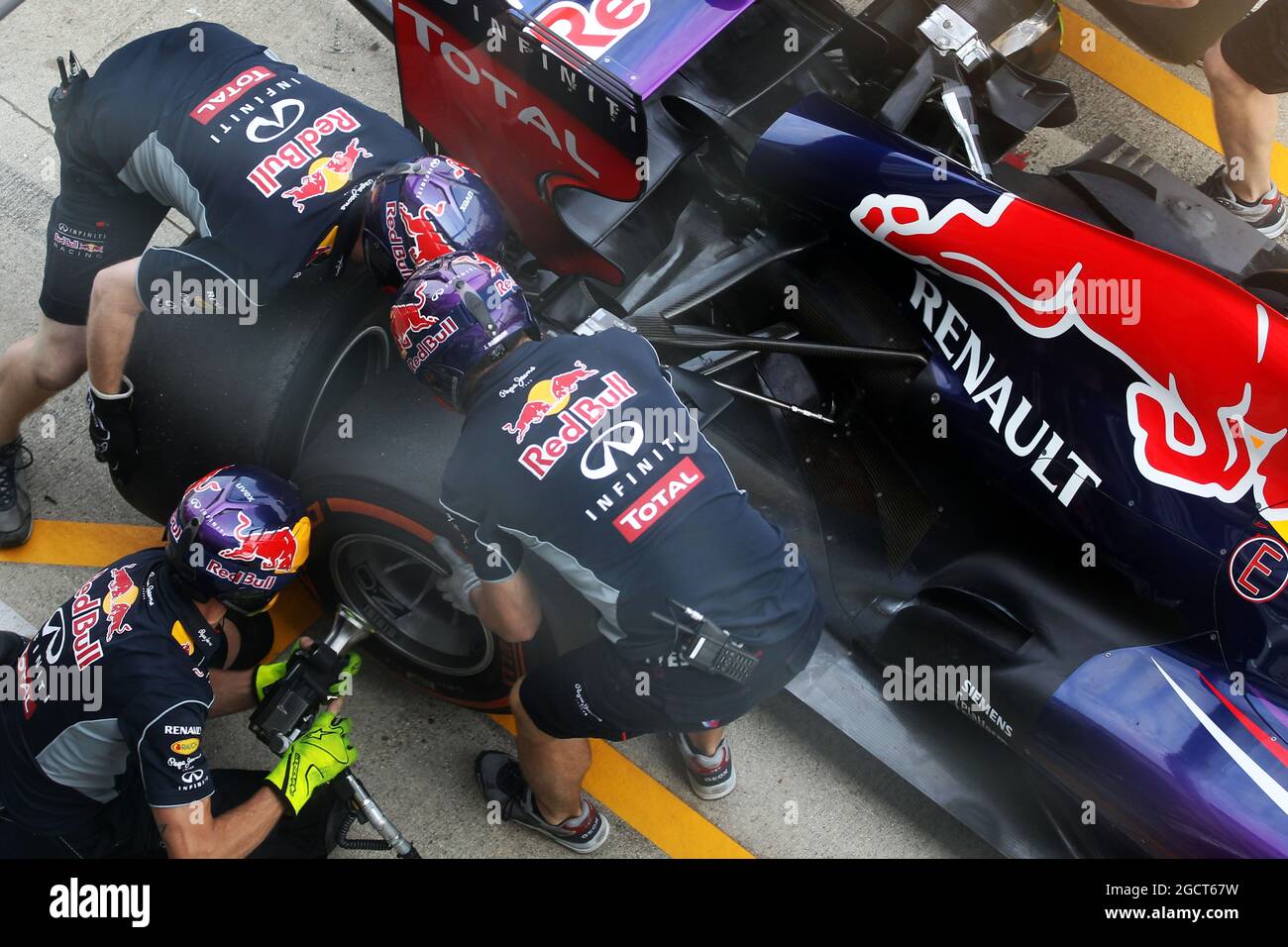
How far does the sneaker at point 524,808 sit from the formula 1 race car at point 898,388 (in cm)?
20

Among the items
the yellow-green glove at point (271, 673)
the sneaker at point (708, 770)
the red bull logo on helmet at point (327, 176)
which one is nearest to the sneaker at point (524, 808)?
the sneaker at point (708, 770)

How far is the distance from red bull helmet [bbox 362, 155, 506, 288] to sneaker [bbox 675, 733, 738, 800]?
1.54 metres

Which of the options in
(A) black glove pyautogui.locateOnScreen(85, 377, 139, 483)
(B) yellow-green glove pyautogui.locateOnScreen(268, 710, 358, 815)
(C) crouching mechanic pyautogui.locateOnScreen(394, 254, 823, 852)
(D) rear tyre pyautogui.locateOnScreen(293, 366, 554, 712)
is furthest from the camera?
(A) black glove pyautogui.locateOnScreen(85, 377, 139, 483)

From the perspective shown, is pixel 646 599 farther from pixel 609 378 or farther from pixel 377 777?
pixel 377 777

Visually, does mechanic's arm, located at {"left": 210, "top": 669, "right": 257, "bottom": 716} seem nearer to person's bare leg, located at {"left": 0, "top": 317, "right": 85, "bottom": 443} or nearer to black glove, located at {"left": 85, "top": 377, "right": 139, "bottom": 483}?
black glove, located at {"left": 85, "top": 377, "right": 139, "bottom": 483}

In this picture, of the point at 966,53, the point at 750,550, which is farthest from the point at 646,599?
the point at 966,53

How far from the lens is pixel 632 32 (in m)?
3.57

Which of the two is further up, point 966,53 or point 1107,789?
point 966,53

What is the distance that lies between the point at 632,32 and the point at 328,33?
2.18 metres

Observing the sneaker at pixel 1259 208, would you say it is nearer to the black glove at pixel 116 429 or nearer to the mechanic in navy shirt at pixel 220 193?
the mechanic in navy shirt at pixel 220 193

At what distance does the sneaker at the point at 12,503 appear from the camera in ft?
13.2

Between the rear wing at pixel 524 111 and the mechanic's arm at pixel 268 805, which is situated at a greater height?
the rear wing at pixel 524 111

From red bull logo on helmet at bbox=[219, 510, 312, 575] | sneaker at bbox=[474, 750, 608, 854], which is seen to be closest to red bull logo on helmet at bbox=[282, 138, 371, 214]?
red bull logo on helmet at bbox=[219, 510, 312, 575]

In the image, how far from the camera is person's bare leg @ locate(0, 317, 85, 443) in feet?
12.6
